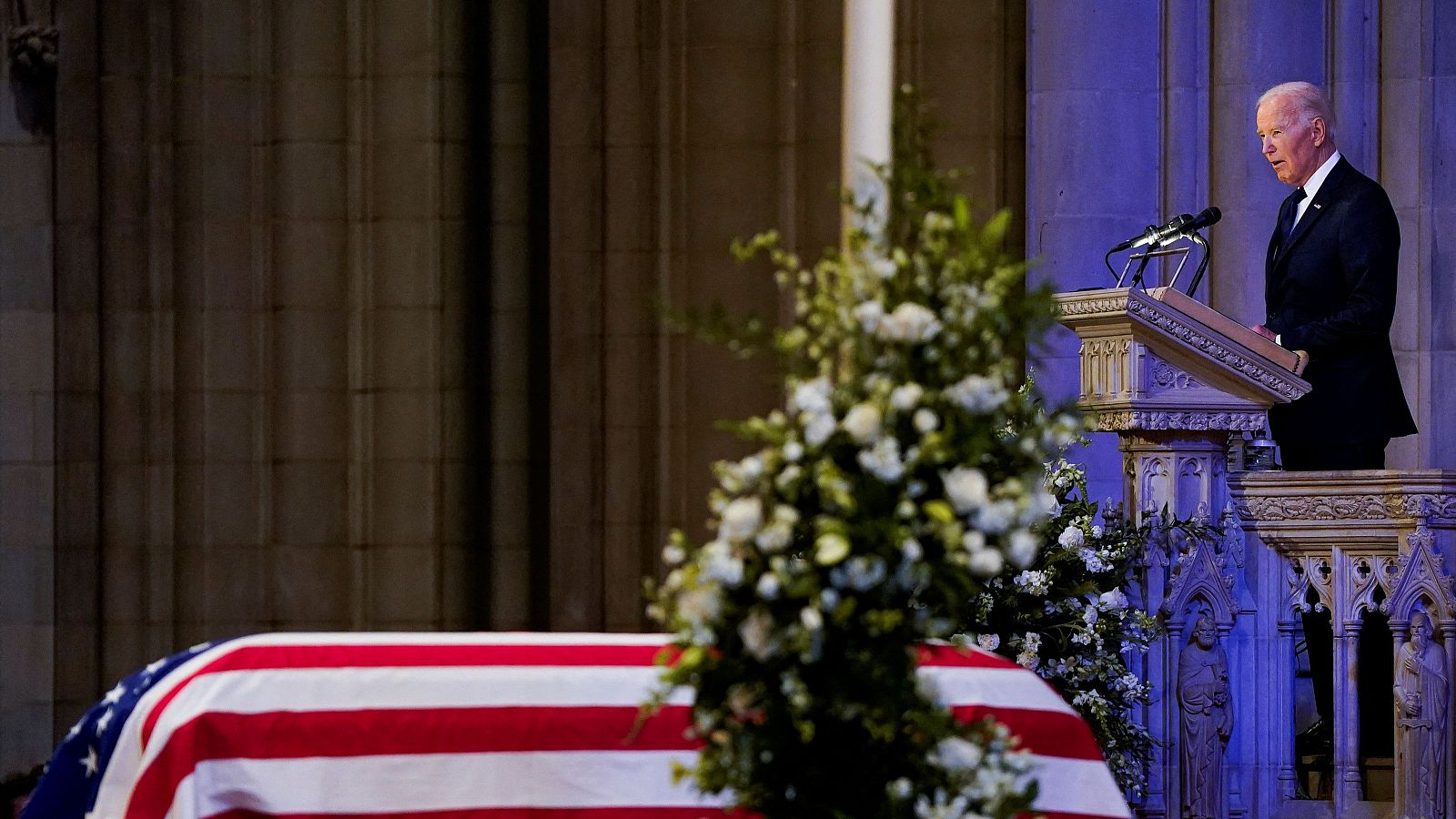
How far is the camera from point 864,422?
7.95 ft

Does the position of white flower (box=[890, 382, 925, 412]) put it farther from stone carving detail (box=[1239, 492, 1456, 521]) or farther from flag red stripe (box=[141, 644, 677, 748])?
stone carving detail (box=[1239, 492, 1456, 521])

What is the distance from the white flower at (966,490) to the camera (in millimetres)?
2400

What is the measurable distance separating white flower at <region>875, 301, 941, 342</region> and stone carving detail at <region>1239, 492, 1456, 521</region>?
276 cm

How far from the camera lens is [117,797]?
129 inches

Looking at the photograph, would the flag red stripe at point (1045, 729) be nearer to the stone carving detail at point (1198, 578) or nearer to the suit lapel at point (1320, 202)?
the stone carving detail at point (1198, 578)

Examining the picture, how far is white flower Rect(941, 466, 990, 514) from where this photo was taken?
240 cm

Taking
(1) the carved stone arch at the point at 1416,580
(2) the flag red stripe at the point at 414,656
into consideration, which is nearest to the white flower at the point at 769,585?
(2) the flag red stripe at the point at 414,656

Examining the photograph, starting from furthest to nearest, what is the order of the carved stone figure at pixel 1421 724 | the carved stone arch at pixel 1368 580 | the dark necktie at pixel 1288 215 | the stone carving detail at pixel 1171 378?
the dark necktie at pixel 1288 215
the stone carving detail at pixel 1171 378
the carved stone arch at pixel 1368 580
the carved stone figure at pixel 1421 724

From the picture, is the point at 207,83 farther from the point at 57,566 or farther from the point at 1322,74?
the point at 1322,74

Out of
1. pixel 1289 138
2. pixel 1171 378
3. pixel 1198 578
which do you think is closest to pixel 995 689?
pixel 1198 578

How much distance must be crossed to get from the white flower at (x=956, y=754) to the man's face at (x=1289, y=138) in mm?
3474

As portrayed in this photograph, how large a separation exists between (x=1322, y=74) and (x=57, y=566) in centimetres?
550

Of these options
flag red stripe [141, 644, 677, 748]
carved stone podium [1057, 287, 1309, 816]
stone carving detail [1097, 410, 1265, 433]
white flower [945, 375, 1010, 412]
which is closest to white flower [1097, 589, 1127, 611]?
carved stone podium [1057, 287, 1309, 816]

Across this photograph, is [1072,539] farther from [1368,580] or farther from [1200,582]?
[1368,580]
